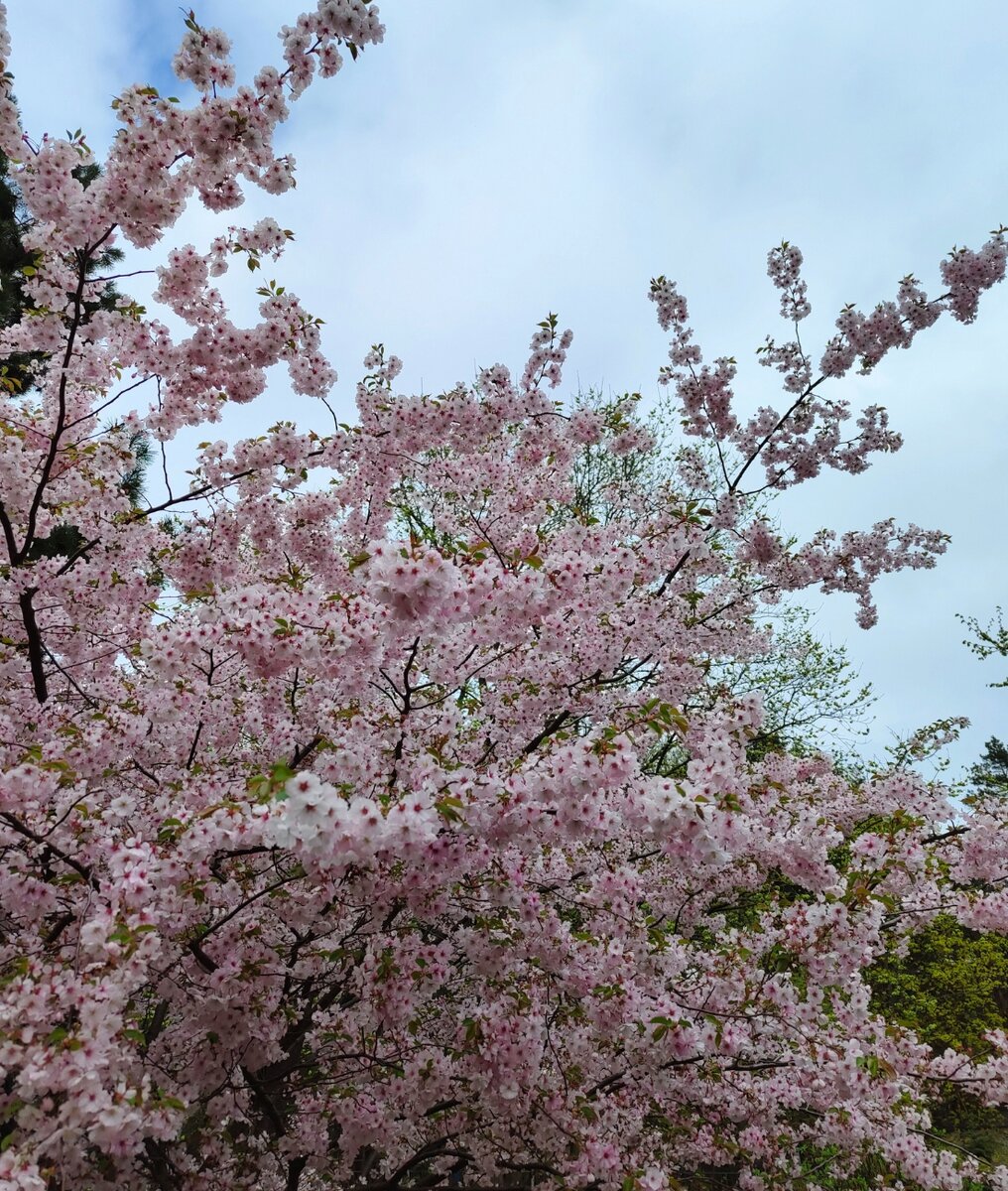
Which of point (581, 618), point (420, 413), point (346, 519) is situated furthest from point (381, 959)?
point (346, 519)

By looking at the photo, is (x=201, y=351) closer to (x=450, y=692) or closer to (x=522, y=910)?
(x=450, y=692)

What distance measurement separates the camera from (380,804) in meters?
2.47

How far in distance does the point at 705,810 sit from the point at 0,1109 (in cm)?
262

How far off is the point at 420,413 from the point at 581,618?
2.07 metres

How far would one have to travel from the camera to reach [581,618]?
506 cm

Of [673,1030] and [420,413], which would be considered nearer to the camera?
[673,1030]

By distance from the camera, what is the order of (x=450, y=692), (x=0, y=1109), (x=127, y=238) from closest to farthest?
(x=0, y=1109)
(x=127, y=238)
(x=450, y=692)

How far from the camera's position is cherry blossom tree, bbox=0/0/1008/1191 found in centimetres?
273

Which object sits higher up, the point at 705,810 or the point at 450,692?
the point at 450,692

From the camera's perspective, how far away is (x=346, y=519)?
6738 millimetres

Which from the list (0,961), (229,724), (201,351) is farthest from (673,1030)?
(201,351)

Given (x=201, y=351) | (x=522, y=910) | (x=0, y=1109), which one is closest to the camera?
(x=0, y=1109)

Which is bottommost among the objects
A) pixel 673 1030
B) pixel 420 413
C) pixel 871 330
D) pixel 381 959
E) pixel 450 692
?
pixel 673 1030

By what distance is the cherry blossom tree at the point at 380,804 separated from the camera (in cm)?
273
